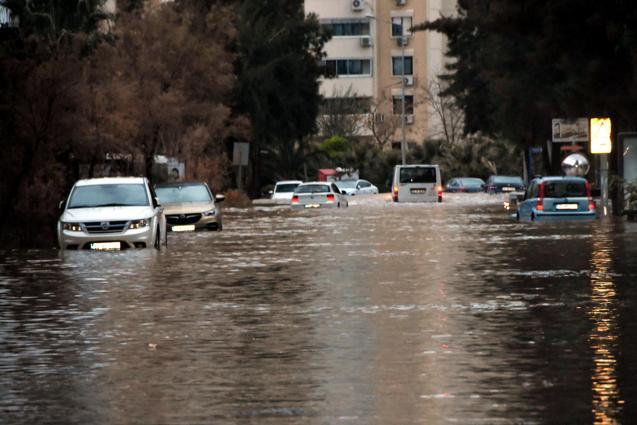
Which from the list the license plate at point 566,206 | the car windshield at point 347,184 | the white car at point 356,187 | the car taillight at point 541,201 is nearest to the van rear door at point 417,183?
the white car at point 356,187

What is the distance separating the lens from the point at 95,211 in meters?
37.6

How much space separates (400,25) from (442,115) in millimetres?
8162

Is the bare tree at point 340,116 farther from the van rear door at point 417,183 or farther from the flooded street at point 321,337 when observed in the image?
the flooded street at point 321,337

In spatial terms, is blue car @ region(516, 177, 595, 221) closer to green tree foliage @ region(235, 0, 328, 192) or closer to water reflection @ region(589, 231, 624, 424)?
water reflection @ region(589, 231, 624, 424)

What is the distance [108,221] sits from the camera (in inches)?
1459

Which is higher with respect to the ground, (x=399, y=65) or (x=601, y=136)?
(x=399, y=65)

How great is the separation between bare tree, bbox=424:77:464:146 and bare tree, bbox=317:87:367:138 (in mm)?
5615

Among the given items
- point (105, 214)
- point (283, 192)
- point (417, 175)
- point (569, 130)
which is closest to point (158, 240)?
point (105, 214)

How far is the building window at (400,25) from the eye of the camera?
150500 millimetres

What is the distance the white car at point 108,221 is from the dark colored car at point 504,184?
74651mm

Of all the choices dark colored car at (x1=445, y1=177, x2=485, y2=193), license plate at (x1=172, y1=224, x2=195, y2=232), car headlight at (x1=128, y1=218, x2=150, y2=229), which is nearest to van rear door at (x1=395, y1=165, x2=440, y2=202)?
dark colored car at (x1=445, y1=177, x2=485, y2=193)

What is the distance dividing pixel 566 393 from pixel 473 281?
1335 cm

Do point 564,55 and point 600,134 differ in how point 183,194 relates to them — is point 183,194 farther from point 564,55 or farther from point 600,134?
point 600,134

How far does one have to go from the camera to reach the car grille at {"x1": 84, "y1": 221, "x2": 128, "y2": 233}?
37.1m
